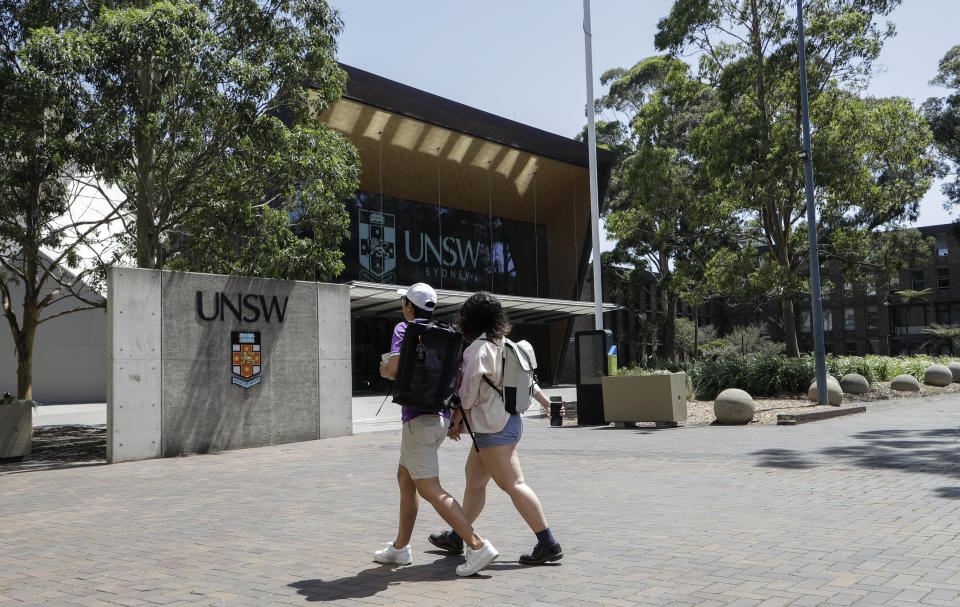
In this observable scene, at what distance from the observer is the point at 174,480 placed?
9211 millimetres

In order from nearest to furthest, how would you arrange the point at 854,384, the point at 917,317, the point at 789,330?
the point at 854,384 < the point at 789,330 < the point at 917,317

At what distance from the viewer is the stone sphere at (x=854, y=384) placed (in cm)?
2020

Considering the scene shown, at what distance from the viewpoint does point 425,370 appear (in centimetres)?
443

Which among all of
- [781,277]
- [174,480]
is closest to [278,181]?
[174,480]

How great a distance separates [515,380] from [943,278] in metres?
71.7

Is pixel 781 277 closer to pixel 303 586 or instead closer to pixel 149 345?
pixel 149 345

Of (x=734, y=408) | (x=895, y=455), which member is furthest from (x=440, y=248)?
(x=895, y=455)

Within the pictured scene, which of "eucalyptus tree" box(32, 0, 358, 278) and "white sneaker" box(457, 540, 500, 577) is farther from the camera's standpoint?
"eucalyptus tree" box(32, 0, 358, 278)

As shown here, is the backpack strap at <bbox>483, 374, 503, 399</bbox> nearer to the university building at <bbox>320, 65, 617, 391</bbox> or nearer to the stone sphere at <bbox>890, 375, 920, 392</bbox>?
the stone sphere at <bbox>890, 375, 920, 392</bbox>

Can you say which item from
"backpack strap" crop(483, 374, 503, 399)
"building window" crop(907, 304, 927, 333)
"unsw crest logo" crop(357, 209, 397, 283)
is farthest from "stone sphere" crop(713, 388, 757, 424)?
"building window" crop(907, 304, 927, 333)

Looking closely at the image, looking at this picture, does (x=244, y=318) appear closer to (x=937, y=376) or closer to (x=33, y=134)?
(x=33, y=134)

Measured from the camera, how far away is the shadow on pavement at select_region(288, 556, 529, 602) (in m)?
4.21

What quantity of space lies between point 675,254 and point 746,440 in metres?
21.9

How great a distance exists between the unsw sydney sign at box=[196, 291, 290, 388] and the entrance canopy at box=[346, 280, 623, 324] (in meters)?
9.86
